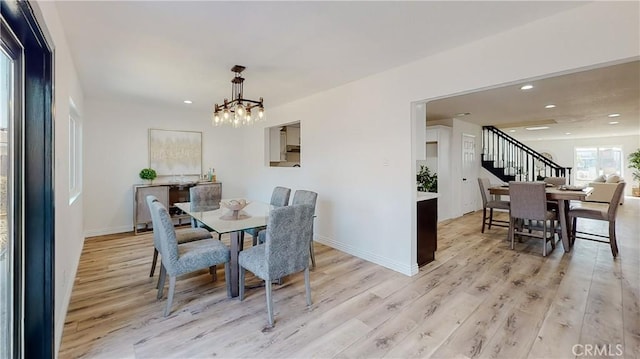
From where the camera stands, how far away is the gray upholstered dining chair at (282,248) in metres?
2.27

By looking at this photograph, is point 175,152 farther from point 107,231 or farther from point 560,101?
point 560,101

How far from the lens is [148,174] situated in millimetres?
5195

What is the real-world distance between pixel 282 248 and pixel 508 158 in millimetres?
7777

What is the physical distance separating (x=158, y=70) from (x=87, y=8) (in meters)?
1.27

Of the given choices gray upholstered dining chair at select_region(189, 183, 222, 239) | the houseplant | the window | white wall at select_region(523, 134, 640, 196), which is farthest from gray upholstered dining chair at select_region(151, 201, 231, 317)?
the window

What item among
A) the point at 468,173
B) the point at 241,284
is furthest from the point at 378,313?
the point at 468,173

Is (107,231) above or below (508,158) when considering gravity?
below

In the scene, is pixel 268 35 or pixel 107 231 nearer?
pixel 268 35

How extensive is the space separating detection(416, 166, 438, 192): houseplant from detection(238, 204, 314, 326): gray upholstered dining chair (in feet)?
14.2

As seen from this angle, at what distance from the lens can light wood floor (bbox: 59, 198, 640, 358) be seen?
197cm

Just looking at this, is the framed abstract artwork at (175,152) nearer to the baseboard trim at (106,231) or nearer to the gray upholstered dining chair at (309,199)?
the baseboard trim at (106,231)

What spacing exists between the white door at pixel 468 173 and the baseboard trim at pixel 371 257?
4014 millimetres

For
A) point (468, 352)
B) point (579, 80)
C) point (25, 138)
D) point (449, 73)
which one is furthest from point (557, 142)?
point (25, 138)

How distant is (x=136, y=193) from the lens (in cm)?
493
